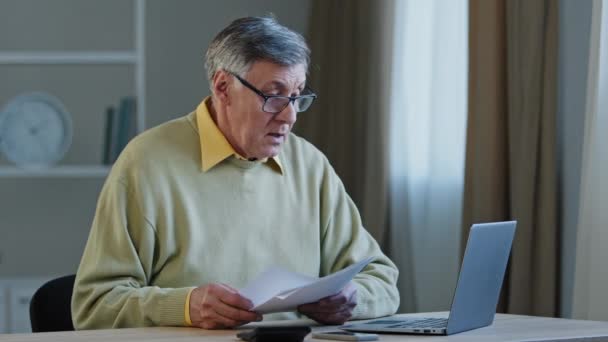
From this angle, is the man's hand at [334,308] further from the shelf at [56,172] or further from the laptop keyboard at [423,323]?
the shelf at [56,172]

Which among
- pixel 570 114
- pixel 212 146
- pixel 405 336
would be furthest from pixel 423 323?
pixel 570 114

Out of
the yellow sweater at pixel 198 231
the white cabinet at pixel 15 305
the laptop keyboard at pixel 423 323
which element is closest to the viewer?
the laptop keyboard at pixel 423 323

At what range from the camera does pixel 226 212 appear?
2412mm

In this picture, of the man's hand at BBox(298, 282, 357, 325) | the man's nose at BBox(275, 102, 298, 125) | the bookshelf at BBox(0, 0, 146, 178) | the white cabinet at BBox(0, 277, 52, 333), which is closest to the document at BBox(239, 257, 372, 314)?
the man's hand at BBox(298, 282, 357, 325)

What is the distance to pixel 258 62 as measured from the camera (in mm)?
2348

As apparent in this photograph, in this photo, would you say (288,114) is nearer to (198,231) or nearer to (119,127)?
(198,231)

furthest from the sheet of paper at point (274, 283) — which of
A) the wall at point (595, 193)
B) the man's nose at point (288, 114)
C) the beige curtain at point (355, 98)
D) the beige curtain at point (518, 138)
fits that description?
the beige curtain at point (355, 98)

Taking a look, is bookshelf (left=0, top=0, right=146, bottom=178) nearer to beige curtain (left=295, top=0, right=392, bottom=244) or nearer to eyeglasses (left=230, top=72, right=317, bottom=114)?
beige curtain (left=295, top=0, right=392, bottom=244)

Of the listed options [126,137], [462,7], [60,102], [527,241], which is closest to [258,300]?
[527,241]

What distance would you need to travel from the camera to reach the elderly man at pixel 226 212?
2229 millimetres

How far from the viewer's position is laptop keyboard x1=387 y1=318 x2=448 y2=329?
6.82 feet

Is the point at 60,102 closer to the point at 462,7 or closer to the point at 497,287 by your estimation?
the point at 462,7

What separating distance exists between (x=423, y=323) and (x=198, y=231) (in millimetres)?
535

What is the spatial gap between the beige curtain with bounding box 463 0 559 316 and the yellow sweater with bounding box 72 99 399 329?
0.74 meters
